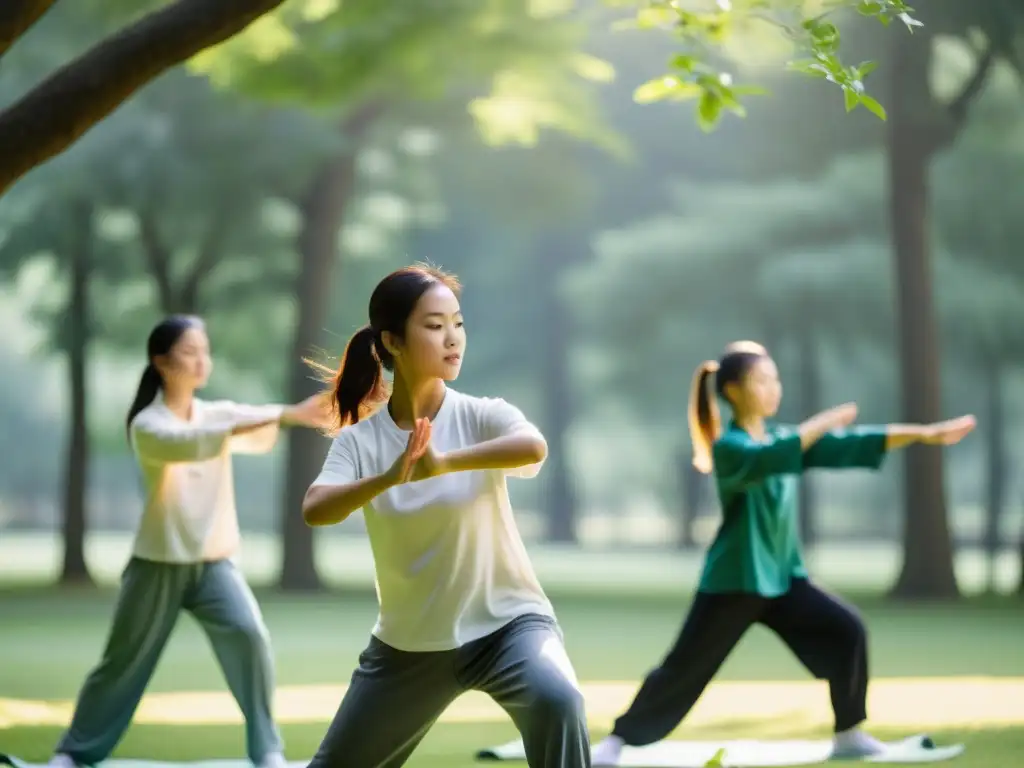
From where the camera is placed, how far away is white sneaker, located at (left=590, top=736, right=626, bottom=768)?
24.7 feet

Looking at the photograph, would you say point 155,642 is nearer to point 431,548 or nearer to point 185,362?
point 185,362

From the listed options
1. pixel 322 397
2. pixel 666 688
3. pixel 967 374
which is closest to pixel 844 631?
pixel 666 688

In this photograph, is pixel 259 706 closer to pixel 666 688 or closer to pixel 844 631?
pixel 666 688

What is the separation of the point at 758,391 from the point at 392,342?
314 centimetres

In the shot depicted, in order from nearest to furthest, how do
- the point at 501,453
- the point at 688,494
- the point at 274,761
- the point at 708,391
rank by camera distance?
the point at 501,453 < the point at 274,761 < the point at 708,391 < the point at 688,494

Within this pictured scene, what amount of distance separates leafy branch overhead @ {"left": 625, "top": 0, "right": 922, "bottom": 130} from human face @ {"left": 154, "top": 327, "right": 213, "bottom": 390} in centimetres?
240

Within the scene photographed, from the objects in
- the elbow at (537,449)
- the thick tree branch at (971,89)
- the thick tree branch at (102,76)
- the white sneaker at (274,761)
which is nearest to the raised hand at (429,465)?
the elbow at (537,449)

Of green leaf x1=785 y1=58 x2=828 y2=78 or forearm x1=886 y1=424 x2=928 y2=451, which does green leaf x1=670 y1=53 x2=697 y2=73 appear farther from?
forearm x1=886 y1=424 x2=928 y2=451

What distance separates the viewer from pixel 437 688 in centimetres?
473

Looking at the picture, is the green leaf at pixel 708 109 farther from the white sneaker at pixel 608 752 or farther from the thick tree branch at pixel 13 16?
the white sneaker at pixel 608 752

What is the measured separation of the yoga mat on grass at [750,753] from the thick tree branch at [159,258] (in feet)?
55.1

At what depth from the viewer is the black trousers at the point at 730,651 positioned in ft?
24.9

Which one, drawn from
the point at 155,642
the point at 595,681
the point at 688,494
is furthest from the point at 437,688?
the point at 688,494

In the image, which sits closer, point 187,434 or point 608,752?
point 187,434
